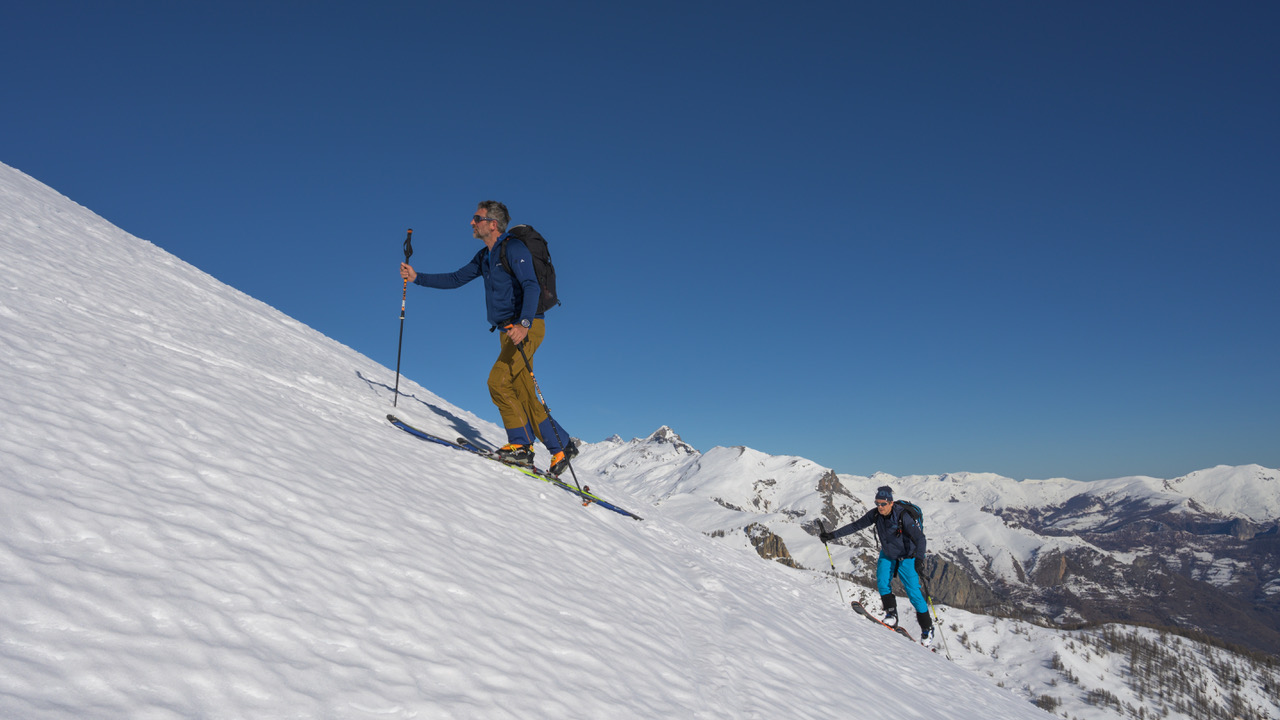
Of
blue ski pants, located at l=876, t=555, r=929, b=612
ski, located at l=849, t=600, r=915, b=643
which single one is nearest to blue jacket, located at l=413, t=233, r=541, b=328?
blue ski pants, located at l=876, t=555, r=929, b=612

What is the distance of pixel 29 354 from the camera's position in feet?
17.9

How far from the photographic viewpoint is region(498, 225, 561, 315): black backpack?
24.8 feet

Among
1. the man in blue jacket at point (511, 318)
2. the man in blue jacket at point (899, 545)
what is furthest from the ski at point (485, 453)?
the man in blue jacket at point (899, 545)

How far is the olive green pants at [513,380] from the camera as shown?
7977 mm

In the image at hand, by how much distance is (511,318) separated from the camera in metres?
7.85

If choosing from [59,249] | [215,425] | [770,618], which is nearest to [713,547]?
[770,618]

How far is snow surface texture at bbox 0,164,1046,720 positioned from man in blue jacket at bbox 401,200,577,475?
2.65 ft

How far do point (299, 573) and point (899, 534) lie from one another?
33.9ft

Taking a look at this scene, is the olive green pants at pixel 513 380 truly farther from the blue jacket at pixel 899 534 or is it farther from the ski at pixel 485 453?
the blue jacket at pixel 899 534

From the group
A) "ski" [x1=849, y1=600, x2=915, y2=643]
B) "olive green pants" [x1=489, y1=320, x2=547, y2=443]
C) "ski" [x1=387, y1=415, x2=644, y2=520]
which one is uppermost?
"olive green pants" [x1=489, y1=320, x2=547, y2=443]

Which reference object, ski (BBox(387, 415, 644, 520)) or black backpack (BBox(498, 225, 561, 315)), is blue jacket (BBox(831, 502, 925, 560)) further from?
black backpack (BBox(498, 225, 561, 315))

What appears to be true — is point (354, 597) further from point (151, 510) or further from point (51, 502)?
point (51, 502)

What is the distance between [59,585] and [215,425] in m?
3.10

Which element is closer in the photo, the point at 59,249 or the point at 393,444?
the point at 393,444
